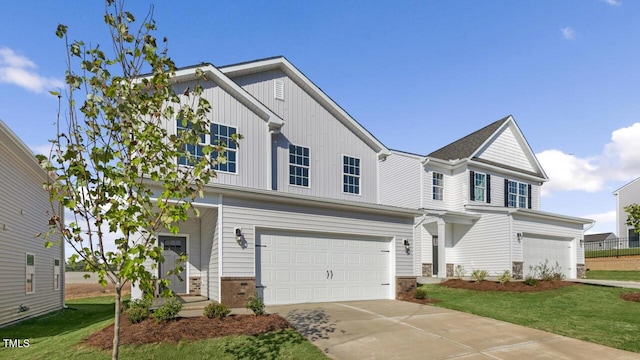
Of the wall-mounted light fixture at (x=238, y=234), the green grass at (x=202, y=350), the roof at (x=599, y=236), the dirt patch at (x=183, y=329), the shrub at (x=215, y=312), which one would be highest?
the wall-mounted light fixture at (x=238, y=234)

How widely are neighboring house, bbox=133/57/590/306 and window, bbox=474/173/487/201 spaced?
1.43 meters

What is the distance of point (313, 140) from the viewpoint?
15.9 m

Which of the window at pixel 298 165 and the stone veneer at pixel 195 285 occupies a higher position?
the window at pixel 298 165

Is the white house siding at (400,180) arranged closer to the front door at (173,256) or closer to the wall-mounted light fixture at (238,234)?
the front door at (173,256)

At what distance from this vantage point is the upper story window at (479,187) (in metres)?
22.3

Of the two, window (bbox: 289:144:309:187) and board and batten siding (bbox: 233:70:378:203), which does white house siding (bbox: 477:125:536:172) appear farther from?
window (bbox: 289:144:309:187)

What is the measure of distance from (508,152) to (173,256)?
71.1 ft

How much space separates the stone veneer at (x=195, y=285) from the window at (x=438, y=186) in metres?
14.2

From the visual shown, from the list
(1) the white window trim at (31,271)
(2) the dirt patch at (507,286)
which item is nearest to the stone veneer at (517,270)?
(2) the dirt patch at (507,286)

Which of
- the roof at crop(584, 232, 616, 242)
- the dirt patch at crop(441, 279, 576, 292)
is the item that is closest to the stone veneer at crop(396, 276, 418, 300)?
the dirt patch at crop(441, 279, 576, 292)

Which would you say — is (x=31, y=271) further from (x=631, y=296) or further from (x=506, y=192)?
(x=506, y=192)

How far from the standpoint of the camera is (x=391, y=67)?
16.3m

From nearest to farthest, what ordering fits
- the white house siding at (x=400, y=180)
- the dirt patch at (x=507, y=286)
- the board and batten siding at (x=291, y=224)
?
the board and batten siding at (x=291, y=224) → the dirt patch at (x=507, y=286) → the white house siding at (x=400, y=180)

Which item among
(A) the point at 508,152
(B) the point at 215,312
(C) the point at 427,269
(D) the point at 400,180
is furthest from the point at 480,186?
(B) the point at 215,312
